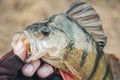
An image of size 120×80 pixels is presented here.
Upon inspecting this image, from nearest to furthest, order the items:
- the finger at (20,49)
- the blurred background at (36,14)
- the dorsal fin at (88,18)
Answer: the finger at (20,49), the dorsal fin at (88,18), the blurred background at (36,14)

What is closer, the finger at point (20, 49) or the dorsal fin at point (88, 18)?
the finger at point (20, 49)

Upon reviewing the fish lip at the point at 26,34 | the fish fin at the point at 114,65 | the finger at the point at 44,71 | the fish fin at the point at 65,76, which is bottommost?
the fish fin at the point at 114,65

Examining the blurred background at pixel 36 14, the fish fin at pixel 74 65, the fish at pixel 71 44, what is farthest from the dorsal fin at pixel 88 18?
the blurred background at pixel 36 14

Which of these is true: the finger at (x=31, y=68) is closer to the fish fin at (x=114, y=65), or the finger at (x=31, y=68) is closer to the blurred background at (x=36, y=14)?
the fish fin at (x=114, y=65)

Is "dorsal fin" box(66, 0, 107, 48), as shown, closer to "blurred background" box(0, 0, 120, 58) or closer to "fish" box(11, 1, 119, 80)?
"fish" box(11, 1, 119, 80)

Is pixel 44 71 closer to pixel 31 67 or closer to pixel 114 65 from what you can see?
pixel 31 67

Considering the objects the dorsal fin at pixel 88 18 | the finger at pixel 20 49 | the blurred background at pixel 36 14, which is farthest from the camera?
the blurred background at pixel 36 14

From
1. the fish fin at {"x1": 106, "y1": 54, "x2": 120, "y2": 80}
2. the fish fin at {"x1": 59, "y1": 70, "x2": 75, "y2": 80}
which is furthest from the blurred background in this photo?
the fish fin at {"x1": 59, "y1": 70, "x2": 75, "y2": 80}

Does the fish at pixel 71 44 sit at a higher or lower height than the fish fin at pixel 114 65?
higher
